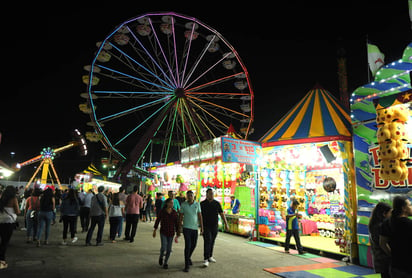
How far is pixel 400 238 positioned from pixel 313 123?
6.66 m

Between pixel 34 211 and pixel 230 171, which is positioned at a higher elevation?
pixel 230 171

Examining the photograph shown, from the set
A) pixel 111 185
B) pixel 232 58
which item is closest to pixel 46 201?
pixel 232 58

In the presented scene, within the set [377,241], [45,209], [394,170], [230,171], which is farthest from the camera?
[230,171]

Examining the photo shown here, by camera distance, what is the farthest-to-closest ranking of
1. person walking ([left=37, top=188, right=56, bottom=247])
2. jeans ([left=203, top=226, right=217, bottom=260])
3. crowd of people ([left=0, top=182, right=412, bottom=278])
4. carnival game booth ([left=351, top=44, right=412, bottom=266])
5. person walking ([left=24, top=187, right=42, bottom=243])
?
1. person walking ([left=24, top=187, right=42, bottom=243])
2. person walking ([left=37, top=188, right=56, bottom=247])
3. jeans ([left=203, top=226, right=217, bottom=260])
4. carnival game booth ([left=351, top=44, right=412, bottom=266])
5. crowd of people ([left=0, top=182, right=412, bottom=278])

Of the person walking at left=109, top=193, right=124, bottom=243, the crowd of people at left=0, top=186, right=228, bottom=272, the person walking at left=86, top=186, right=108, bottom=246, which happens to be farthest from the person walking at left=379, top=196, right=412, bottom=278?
the person walking at left=109, top=193, right=124, bottom=243

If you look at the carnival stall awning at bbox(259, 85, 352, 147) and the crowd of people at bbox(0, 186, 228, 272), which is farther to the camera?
the carnival stall awning at bbox(259, 85, 352, 147)

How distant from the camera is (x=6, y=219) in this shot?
218 inches

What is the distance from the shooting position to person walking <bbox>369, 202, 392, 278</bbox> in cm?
396

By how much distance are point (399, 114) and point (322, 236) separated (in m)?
6.57

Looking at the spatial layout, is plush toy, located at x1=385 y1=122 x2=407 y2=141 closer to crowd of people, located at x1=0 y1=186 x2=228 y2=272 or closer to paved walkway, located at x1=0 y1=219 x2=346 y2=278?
paved walkway, located at x1=0 y1=219 x2=346 y2=278

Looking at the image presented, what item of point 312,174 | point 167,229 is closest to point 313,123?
point 312,174

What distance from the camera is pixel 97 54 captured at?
576 inches

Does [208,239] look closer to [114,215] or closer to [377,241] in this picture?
[377,241]

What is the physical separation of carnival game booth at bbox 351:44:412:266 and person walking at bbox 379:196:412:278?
3497 millimetres
